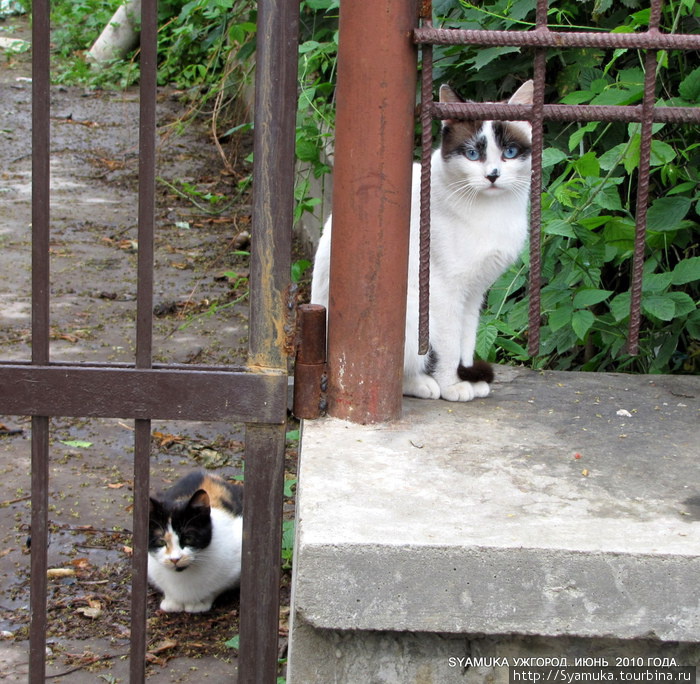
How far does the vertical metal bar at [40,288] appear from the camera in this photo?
5.41 ft

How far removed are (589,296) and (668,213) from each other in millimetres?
394

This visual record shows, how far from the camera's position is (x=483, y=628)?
4.86 feet

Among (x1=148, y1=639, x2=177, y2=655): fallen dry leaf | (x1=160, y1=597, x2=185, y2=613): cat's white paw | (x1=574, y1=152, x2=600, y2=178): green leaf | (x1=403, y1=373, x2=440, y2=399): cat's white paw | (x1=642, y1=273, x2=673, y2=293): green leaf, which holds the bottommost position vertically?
(x1=148, y1=639, x2=177, y2=655): fallen dry leaf

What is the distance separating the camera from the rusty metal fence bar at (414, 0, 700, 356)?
69.3 inches

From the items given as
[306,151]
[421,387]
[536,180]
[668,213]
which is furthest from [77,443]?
[536,180]

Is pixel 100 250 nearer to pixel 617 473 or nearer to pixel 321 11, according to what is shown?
pixel 321 11

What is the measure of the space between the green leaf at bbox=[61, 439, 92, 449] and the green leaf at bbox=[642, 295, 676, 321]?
2353 millimetres

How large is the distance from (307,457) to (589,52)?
210cm

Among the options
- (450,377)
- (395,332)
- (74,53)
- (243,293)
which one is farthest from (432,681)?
(74,53)

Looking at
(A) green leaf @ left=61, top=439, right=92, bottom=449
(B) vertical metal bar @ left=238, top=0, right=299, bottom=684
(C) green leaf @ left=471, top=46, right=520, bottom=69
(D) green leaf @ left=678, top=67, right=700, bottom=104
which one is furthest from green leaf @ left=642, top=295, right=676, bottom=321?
(A) green leaf @ left=61, top=439, right=92, bottom=449

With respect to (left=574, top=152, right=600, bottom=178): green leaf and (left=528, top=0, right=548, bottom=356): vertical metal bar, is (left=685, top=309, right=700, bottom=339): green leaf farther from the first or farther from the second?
(left=528, top=0, right=548, bottom=356): vertical metal bar

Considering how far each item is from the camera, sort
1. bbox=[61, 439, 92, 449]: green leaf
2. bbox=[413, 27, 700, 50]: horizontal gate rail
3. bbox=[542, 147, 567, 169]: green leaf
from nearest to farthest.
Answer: bbox=[413, 27, 700, 50]: horizontal gate rail < bbox=[542, 147, 567, 169]: green leaf < bbox=[61, 439, 92, 449]: green leaf

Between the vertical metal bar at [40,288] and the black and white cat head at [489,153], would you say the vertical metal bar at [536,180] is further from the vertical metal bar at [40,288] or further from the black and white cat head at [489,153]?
the vertical metal bar at [40,288]

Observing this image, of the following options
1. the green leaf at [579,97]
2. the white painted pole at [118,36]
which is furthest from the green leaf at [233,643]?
the white painted pole at [118,36]
